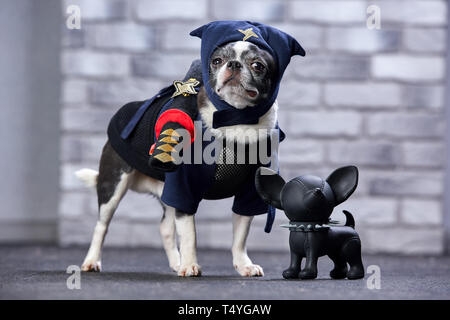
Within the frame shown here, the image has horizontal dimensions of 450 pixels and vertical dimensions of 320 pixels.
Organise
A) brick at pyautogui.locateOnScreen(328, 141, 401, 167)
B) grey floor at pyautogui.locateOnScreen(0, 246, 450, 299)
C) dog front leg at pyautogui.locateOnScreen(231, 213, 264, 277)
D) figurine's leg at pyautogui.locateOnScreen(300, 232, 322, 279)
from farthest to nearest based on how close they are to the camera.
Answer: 1. brick at pyautogui.locateOnScreen(328, 141, 401, 167)
2. dog front leg at pyautogui.locateOnScreen(231, 213, 264, 277)
3. figurine's leg at pyautogui.locateOnScreen(300, 232, 322, 279)
4. grey floor at pyautogui.locateOnScreen(0, 246, 450, 299)

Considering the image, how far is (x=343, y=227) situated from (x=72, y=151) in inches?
69.6

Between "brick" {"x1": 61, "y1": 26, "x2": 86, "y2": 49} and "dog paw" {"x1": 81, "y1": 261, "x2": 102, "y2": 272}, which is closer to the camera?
"dog paw" {"x1": 81, "y1": 261, "x2": 102, "y2": 272}

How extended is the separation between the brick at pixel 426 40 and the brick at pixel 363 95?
21cm

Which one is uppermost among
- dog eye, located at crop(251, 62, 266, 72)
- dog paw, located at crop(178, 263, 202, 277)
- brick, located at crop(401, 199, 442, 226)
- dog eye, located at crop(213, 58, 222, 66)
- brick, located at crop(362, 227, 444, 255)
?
dog eye, located at crop(213, 58, 222, 66)

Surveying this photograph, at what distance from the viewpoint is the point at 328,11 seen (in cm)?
329

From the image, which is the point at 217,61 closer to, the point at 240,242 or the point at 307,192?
the point at 307,192

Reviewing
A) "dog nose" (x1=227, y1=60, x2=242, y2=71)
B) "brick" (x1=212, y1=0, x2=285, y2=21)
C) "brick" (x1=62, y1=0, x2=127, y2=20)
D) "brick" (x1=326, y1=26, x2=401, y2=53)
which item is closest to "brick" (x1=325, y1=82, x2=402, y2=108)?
"brick" (x1=326, y1=26, x2=401, y2=53)

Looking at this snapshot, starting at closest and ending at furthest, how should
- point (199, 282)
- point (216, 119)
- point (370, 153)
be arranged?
point (199, 282) → point (216, 119) → point (370, 153)

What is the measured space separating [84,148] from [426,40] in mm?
1689

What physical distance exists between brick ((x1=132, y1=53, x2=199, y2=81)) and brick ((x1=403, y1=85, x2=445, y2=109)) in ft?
3.33

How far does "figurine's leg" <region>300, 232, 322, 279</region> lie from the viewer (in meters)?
1.84

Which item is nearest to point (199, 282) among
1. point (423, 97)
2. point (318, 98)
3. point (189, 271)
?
point (189, 271)

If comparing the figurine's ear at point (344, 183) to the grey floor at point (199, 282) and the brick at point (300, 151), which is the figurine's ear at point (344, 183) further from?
the brick at point (300, 151)

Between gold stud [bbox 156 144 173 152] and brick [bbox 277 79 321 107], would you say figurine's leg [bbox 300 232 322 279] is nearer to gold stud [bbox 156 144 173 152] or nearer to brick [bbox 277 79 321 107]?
gold stud [bbox 156 144 173 152]
